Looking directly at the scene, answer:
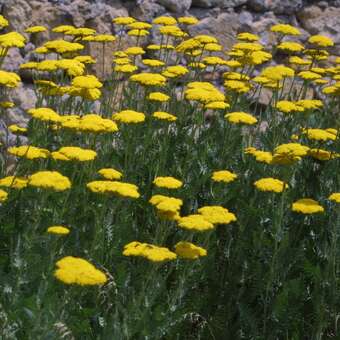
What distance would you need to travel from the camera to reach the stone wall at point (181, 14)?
21.9ft

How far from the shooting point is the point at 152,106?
19.7 ft

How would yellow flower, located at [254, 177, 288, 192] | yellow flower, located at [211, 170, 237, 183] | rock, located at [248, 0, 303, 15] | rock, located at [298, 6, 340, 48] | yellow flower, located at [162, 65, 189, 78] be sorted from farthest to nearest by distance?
rock, located at [298, 6, 340, 48] → rock, located at [248, 0, 303, 15] → yellow flower, located at [162, 65, 189, 78] → yellow flower, located at [211, 170, 237, 183] → yellow flower, located at [254, 177, 288, 192]

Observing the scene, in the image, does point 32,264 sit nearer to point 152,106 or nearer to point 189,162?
point 189,162

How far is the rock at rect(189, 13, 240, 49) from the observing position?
7891 millimetres

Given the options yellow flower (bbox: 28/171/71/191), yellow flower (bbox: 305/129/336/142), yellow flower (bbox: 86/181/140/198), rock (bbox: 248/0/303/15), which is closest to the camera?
yellow flower (bbox: 28/171/71/191)

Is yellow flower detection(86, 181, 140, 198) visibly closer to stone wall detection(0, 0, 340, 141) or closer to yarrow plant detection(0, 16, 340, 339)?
yarrow plant detection(0, 16, 340, 339)

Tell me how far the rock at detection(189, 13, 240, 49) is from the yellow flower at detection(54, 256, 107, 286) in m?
5.14

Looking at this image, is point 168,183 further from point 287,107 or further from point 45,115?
point 287,107

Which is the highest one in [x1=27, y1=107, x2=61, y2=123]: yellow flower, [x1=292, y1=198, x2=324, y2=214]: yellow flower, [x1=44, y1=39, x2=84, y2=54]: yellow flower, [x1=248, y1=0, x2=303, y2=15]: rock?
[x1=44, y1=39, x2=84, y2=54]: yellow flower

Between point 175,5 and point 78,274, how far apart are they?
16.5 ft

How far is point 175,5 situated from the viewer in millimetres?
7609

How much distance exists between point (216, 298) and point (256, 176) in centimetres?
114

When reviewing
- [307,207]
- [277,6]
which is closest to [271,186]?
[307,207]

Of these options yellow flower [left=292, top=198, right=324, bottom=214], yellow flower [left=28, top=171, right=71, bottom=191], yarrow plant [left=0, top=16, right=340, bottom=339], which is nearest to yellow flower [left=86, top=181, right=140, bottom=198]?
yarrow plant [left=0, top=16, right=340, bottom=339]
